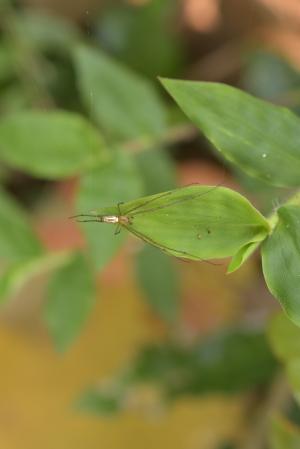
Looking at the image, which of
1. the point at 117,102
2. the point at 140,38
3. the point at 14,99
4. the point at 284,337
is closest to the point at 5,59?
the point at 14,99

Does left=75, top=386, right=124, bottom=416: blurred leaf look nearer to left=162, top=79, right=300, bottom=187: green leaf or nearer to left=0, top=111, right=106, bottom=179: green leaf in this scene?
left=0, top=111, right=106, bottom=179: green leaf

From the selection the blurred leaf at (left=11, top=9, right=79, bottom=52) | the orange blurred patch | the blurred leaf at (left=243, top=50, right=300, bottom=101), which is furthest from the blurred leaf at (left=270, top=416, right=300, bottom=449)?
the orange blurred patch

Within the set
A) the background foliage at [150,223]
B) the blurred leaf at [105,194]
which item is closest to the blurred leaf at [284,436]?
the background foliage at [150,223]

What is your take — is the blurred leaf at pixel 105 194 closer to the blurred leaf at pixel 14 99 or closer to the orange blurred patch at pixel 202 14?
the blurred leaf at pixel 14 99

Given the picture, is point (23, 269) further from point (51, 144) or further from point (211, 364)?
point (211, 364)

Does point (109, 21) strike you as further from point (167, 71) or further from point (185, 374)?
point (185, 374)

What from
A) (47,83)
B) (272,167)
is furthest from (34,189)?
(272,167)
